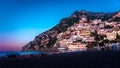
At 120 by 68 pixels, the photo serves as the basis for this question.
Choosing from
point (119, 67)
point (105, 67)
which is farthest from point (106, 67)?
point (119, 67)

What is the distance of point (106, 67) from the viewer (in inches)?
1020

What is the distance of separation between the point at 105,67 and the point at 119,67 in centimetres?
198

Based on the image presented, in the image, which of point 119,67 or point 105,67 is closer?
point 119,67

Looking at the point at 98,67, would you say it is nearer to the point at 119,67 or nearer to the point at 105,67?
the point at 105,67

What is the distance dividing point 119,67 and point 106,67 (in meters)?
1.90

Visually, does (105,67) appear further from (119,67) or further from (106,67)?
(119,67)

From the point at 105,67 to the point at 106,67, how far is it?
0.32 feet

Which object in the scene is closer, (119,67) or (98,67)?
(119,67)

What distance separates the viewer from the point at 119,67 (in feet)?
79.3

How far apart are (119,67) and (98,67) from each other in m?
2.78

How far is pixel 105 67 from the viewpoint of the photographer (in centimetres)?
2597

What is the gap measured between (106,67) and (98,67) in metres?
0.91

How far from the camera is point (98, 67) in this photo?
2661 cm

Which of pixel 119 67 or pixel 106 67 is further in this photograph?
pixel 106 67
